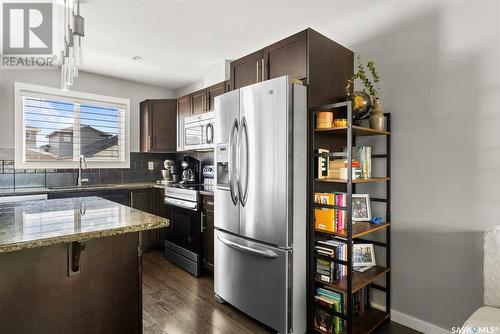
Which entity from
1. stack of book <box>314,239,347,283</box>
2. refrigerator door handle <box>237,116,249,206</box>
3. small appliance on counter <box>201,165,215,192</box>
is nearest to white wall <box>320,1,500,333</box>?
stack of book <box>314,239,347,283</box>

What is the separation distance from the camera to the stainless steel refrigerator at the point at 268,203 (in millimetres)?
1974

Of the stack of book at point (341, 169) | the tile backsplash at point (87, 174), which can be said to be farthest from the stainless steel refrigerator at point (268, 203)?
the tile backsplash at point (87, 174)

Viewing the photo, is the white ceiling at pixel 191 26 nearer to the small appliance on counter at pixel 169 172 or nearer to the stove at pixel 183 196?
the small appliance on counter at pixel 169 172

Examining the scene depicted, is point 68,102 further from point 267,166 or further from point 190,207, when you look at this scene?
point 267,166

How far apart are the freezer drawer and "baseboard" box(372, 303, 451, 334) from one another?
0.97 meters

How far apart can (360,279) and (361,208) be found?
0.57 m

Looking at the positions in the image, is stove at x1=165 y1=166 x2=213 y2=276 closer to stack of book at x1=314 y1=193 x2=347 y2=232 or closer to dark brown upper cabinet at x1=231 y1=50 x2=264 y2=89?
dark brown upper cabinet at x1=231 y1=50 x2=264 y2=89

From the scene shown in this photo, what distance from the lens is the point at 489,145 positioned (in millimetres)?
1826

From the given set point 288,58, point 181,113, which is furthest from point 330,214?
point 181,113

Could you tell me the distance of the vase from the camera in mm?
2121

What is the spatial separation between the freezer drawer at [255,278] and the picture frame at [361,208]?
74cm

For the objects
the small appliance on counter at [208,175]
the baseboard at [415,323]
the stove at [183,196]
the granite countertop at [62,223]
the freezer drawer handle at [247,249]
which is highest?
the small appliance on counter at [208,175]

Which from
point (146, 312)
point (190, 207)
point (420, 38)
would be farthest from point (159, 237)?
point (420, 38)

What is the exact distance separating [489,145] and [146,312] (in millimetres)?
2833
